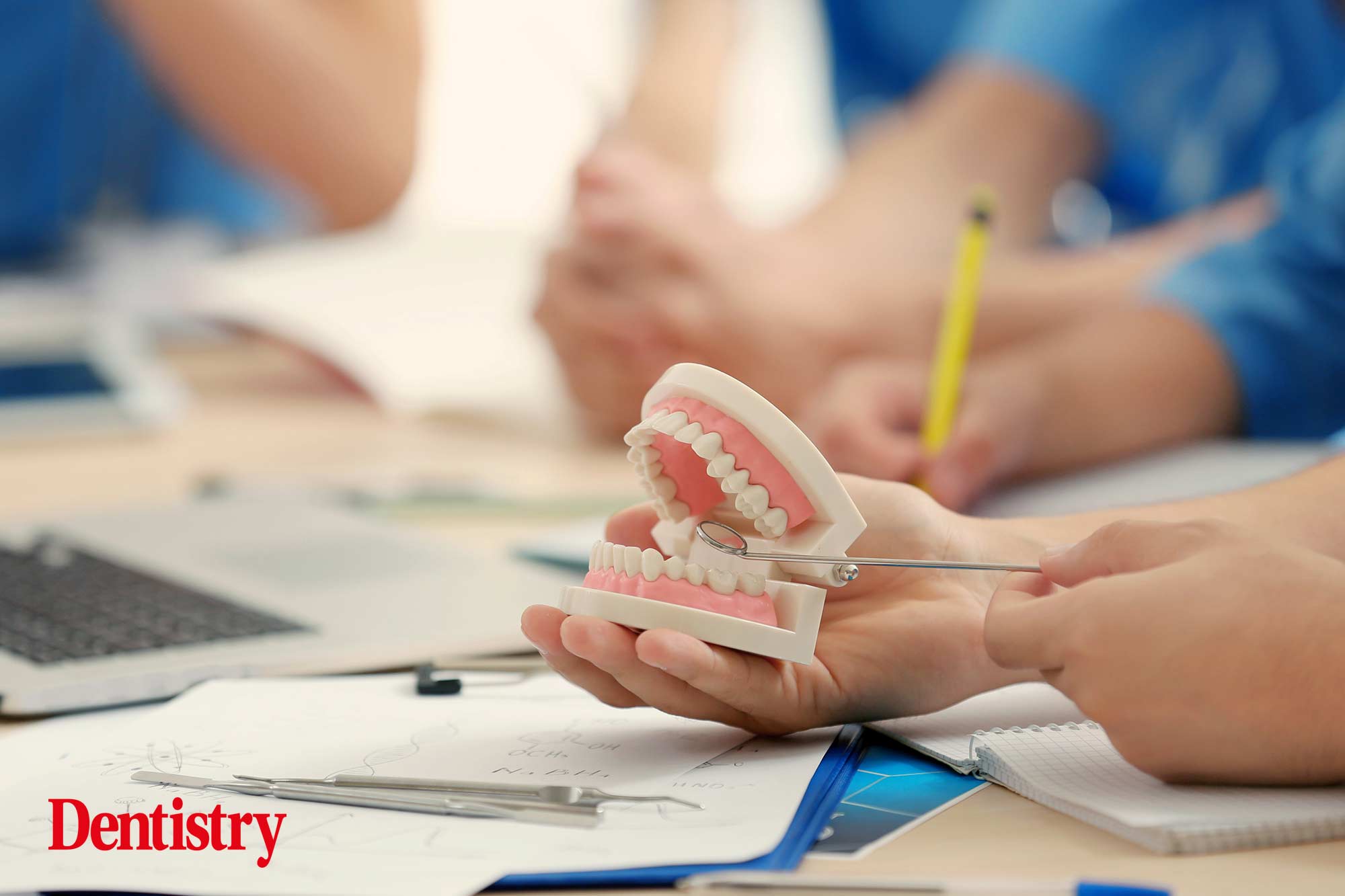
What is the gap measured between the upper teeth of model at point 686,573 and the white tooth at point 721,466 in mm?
34

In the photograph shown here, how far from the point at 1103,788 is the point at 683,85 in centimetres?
128

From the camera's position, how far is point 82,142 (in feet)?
6.29

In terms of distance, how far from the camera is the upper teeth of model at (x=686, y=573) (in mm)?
459

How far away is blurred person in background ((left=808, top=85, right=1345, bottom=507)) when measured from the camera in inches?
39.3

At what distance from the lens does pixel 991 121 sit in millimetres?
1500

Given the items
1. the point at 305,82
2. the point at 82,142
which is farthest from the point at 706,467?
the point at 82,142

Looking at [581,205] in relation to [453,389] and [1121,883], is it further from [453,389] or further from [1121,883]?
[1121,883]

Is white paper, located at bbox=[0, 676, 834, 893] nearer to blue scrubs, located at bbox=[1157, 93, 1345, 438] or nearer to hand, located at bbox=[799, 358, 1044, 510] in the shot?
hand, located at bbox=[799, 358, 1044, 510]

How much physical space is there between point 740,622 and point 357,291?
1.16 metres

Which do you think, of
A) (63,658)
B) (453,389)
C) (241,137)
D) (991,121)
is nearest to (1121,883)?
(63,658)

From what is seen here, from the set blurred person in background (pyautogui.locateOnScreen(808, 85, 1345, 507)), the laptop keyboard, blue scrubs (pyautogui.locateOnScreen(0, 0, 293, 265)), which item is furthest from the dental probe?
blue scrubs (pyautogui.locateOnScreen(0, 0, 293, 265))

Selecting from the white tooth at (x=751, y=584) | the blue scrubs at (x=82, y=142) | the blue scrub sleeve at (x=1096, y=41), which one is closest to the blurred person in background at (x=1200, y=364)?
the blue scrub sleeve at (x=1096, y=41)

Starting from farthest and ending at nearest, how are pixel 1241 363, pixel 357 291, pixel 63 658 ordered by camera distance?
pixel 357 291, pixel 1241 363, pixel 63 658

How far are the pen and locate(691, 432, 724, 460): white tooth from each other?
128 millimetres
